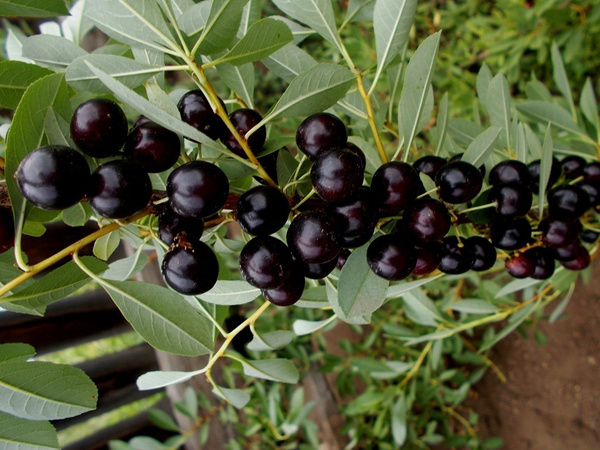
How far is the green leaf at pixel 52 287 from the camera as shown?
52cm

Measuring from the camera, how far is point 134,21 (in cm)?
48

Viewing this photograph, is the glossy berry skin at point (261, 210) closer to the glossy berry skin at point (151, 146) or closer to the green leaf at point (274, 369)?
the glossy berry skin at point (151, 146)

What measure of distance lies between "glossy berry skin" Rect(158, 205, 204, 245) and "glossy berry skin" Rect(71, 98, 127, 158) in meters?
0.10

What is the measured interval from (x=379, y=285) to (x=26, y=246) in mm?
1811

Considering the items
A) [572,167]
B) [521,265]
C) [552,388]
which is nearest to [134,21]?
[521,265]

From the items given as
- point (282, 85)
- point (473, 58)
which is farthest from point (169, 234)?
point (282, 85)

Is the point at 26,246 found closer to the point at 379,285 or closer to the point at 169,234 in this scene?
the point at 169,234

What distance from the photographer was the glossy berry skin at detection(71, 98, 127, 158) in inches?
18.3

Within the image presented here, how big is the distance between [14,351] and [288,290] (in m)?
0.36

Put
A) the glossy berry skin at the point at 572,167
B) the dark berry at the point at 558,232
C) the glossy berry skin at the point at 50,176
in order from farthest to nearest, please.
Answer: the glossy berry skin at the point at 572,167 < the dark berry at the point at 558,232 < the glossy berry skin at the point at 50,176

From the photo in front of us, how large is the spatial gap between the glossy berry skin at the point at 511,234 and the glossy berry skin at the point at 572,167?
33 centimetres

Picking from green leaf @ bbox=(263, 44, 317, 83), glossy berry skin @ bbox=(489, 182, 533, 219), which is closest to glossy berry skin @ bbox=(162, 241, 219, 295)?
green leaf @ bbox=(263, 44, 317, 83)

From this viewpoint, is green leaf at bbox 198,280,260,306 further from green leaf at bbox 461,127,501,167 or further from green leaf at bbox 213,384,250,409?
green leaf at bbox 461,127,501,167

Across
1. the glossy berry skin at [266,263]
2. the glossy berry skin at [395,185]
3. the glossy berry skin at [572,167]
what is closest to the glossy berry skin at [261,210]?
the glossy berry skin at [266,263]
